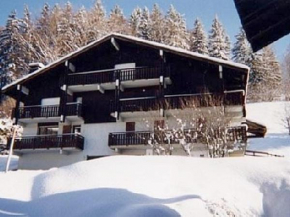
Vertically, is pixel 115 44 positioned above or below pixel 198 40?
below

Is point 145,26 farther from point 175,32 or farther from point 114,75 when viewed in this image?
point 114,75

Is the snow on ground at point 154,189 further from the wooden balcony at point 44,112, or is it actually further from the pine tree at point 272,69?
the pine tree at point 272,69

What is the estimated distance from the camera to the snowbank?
7648mm

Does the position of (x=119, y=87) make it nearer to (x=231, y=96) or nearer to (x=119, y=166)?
(x=231, y=96)

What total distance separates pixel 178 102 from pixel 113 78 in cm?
499

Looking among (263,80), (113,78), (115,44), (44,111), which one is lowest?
(44,111)

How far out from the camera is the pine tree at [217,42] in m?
47.9

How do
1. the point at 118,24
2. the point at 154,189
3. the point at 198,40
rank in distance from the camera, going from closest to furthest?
the point at 154,189 < the point at 118,24 < the point at 198,40

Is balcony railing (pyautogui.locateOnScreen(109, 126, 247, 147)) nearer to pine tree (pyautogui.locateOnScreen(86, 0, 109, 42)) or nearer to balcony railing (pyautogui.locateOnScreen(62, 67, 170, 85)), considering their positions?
balcony railing (pyautogui.locateOnScreen(62, 67, 170, 85))

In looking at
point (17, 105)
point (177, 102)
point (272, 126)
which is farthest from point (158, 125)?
point (272, 126)

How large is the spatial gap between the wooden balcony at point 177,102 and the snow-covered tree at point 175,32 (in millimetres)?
22307

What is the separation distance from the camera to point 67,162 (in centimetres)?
2420

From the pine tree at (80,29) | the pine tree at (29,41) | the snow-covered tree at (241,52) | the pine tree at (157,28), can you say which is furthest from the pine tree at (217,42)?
the pine tree at (29,41)

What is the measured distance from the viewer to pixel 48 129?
2616 cm
